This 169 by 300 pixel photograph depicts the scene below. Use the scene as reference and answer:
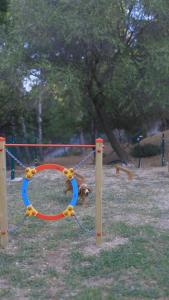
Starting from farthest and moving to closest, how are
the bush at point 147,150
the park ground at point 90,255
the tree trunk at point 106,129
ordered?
the bush at point 147,150 < the tree trunk at point 106,129 < the park ground at point 90,255

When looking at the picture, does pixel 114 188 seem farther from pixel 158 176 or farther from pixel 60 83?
pixel 60 83

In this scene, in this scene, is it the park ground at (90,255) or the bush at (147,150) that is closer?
the park ground at (90,255)

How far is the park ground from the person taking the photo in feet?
14.5

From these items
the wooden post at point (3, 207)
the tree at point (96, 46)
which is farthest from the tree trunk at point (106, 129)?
the wooden post at point (3, 207)

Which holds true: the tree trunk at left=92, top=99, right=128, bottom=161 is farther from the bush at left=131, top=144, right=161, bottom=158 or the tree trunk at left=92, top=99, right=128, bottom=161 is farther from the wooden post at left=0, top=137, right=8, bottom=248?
the wooden post at left=0, top=137, right=8, bottom=248

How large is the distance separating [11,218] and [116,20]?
8116 mm

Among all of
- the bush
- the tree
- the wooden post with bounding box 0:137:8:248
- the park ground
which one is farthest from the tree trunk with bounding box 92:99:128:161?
the wooden post with bounding box 0:137:8:248

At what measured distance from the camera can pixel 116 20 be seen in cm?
1361

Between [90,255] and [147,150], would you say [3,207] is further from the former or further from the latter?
[147,150]

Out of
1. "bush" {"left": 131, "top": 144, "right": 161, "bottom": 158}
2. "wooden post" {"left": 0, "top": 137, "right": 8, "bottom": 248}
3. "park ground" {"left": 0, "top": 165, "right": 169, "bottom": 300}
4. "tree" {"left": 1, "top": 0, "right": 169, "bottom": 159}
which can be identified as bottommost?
"park ground" {"left": 0, "top": 165, "right": 169, "bottom": 300}

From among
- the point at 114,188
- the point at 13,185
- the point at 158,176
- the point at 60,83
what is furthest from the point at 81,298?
the point at 60,83

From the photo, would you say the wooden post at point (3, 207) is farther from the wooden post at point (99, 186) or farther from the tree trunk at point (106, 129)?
the tree trunk at point (106, 129)

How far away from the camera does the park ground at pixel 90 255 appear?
443 cm

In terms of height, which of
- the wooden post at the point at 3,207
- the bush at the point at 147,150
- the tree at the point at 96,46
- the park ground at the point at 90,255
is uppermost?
the tree at the point at 96,46
